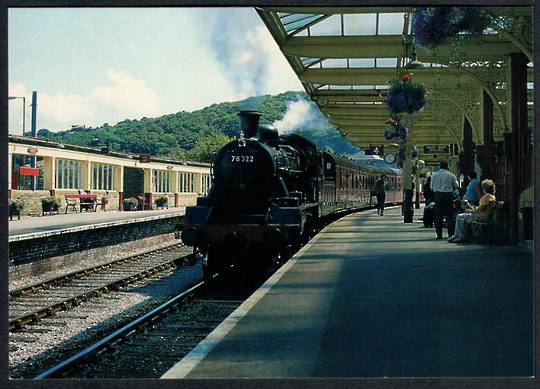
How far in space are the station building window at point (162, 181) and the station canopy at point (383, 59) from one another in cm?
362

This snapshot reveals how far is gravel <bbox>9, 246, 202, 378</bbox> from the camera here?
790 centimetres

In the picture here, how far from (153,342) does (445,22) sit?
16.1ft

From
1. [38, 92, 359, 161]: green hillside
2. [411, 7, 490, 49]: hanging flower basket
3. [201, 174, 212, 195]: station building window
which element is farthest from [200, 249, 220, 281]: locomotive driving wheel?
[411, 7, 490, 49]: hanging flower basket

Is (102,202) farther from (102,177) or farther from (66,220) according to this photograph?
(102,177)

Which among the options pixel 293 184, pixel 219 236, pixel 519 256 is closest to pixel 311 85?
pixel 293 184

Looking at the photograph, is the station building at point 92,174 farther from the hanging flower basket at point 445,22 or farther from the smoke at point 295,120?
the hanging flower basket at point 445,22

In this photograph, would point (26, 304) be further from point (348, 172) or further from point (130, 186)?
point (348, 172)

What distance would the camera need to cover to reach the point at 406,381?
209 inches

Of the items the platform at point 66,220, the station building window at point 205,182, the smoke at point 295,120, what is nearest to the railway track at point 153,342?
the station building window at point 205,182

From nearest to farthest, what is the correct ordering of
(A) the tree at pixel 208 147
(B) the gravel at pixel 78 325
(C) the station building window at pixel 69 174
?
1. (B) the gravel at pixel 78 325
2. (C) the station building window at pixel 69 174
3. (A) the tree at pixel 208 147

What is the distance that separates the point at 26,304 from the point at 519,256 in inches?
298

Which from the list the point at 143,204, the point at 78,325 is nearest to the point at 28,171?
the point at 78,325

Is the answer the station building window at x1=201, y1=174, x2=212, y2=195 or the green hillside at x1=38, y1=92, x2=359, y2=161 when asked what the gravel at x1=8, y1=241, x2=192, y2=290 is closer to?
the station building window at x1=201, y1=174, x2=212, y2=195

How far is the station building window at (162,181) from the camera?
1385 cm
